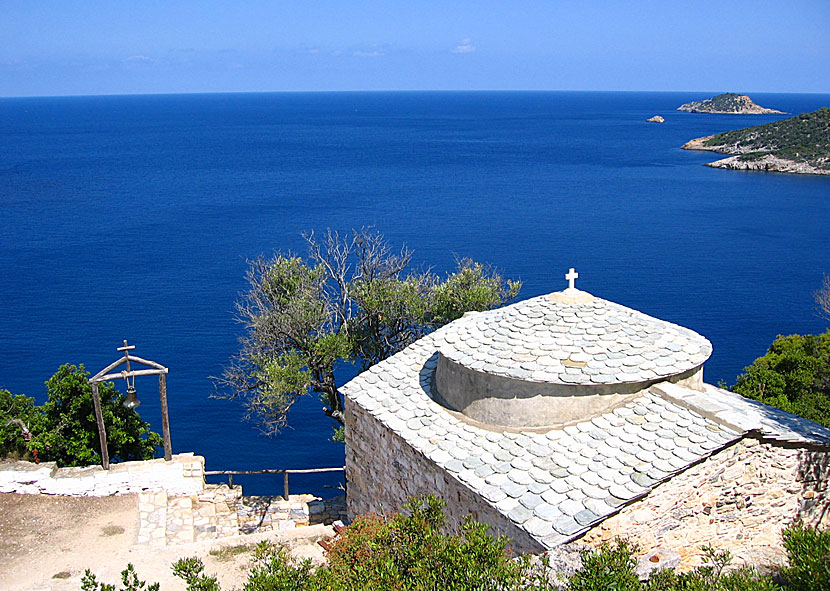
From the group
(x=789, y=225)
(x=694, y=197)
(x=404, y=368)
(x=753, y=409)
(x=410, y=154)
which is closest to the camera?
(x=753, y=409)

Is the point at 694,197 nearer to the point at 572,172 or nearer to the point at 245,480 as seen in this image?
the point at 572,172

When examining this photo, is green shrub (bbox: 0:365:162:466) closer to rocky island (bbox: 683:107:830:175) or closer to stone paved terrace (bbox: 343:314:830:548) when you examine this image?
stone paved terrace (bbox: 343:314:830:548)

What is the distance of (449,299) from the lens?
20.3 meters

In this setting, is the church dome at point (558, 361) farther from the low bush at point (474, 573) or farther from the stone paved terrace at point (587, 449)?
the low bush at point (474, 573)

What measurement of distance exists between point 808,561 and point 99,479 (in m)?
14.0

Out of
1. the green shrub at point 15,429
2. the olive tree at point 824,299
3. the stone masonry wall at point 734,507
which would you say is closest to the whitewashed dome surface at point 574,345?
the stone masonry wall at point 734,507

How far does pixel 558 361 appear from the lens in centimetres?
1195

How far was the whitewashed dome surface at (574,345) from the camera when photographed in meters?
11.7

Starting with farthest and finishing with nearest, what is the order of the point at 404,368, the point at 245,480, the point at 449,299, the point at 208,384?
the point at 208,384 < the point at 245,480 < the point at 449,299 < the point at 404,368

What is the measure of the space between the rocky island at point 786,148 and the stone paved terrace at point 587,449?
93.9 m

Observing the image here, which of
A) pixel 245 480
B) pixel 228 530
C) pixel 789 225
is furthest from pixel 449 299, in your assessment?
pixel 789 225

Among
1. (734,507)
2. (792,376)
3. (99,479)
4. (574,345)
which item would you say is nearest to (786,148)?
(792,376)

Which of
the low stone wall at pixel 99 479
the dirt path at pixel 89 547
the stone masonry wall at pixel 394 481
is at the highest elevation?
the stone masonry wall at pixel 394 481

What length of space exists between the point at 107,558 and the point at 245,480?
14.9m
